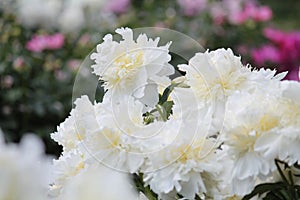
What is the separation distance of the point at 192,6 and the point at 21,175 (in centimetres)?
369

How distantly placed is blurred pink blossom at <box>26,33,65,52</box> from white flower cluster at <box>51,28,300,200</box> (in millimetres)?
2236

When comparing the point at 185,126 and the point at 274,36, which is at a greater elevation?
the point at 274,36

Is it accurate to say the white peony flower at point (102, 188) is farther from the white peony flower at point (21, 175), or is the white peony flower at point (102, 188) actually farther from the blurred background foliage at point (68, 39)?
the blurred background foliage at point (68, 39)

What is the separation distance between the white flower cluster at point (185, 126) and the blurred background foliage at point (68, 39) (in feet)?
6.21

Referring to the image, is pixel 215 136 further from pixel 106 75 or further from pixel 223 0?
pixel 223 0

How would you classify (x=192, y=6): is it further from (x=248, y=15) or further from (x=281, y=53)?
(x=281, y=53)

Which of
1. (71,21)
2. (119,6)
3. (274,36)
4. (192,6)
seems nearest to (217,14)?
(192,6)

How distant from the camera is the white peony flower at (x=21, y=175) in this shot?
44cm

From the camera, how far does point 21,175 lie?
1.45ft

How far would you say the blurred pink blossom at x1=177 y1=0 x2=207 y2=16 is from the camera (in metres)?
4.07

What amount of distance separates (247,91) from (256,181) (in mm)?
105

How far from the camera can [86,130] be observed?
2.73 ft

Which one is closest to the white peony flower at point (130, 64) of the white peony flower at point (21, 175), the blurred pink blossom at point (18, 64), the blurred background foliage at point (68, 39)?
the white peony flower at point (21, 175)

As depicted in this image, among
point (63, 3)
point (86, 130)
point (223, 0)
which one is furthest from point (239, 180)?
point (223, 0)
